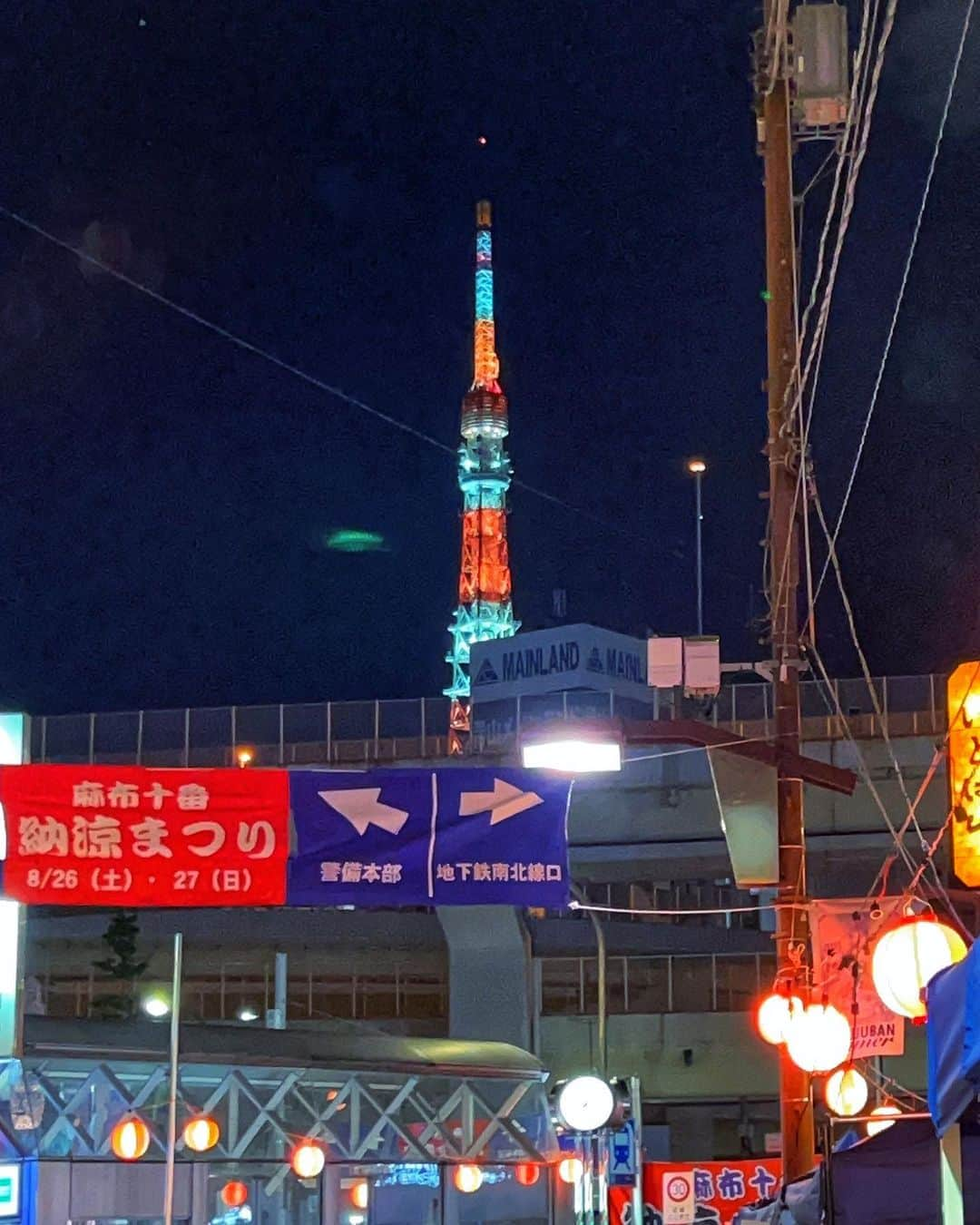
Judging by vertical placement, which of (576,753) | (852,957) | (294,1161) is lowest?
(294,1161)

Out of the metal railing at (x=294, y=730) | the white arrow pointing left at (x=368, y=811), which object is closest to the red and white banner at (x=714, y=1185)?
the white arrow pointing left at (x=368, y=811)

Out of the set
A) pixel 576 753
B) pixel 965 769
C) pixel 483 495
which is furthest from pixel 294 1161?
pixel 483 495

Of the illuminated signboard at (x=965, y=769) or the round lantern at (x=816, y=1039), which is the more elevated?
the illuminated signboard at (x=965, y=769)

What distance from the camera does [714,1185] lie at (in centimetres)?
2362

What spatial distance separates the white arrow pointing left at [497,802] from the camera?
16.5 metres

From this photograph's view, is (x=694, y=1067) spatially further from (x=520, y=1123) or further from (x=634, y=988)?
(x=520, y=1123)

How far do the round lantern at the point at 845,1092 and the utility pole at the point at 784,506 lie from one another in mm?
2993

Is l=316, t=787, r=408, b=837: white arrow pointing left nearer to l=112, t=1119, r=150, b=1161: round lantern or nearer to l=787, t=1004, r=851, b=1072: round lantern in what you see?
l=787, t=1004, r=851, b=1072: round lantern

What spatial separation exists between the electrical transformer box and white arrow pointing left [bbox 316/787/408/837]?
7.33 metres

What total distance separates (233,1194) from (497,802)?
303 inches

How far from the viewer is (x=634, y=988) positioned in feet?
149

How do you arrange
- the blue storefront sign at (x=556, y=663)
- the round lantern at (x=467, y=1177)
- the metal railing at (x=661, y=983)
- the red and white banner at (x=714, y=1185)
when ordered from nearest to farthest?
the round lantern at (x=467, y=1177) → the red and white banner at (x=714, y=1185) → the metal railing at (x=661, y=983) → the blue storefront sign at (x=556, y=663)

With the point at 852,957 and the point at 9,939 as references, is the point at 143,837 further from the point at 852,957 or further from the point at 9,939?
the point at 852,957

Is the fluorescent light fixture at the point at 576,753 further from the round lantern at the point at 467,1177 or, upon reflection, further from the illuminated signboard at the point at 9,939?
the round lantern at the point at 467,1177
